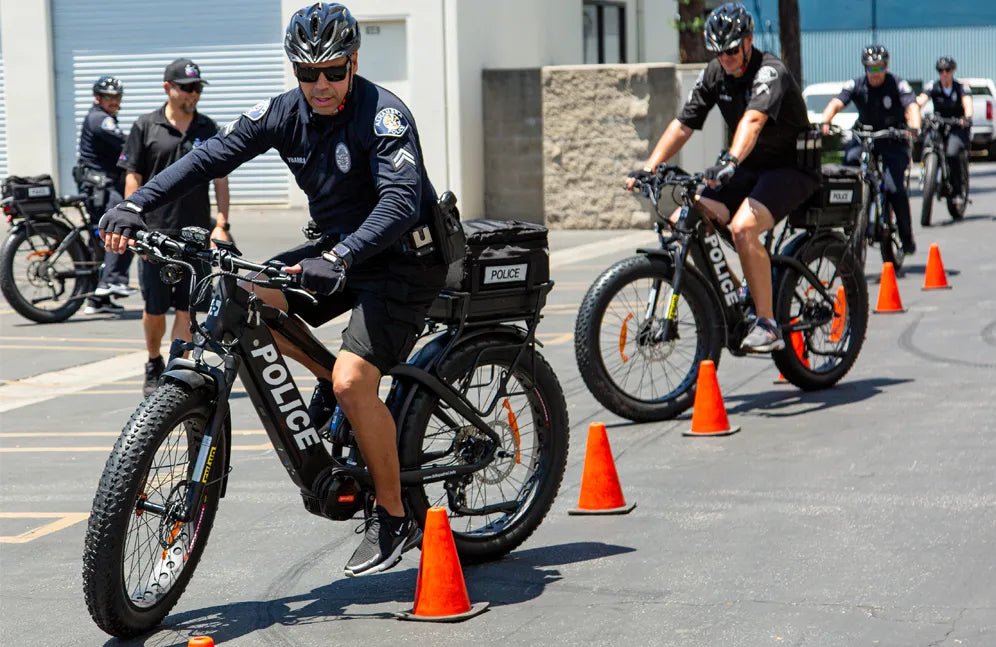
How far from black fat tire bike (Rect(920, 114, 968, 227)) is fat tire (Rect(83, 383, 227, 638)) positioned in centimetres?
1393

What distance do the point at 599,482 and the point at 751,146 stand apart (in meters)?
2.61

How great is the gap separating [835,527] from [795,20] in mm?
20617

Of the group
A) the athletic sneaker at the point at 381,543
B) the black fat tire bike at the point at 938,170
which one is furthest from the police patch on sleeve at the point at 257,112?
the black fat tire bike at the point at 938,170

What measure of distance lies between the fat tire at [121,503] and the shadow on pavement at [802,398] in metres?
4.47

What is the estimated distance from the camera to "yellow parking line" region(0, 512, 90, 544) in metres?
6.31

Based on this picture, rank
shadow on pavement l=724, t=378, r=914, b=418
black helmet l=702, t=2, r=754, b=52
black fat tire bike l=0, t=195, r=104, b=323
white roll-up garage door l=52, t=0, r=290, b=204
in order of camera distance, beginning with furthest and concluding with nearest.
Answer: white roll-up garage door l=52, t=0, r=290, b=204
black fat tire bike l=0, t=195, r=104, b=323
shadow on pavement l=724, t=378, r=914, b=418
black helmet l=702, t=2, r=754, b=52

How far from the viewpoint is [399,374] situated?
5340 mm

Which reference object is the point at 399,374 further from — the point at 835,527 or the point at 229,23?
the point at 229,23

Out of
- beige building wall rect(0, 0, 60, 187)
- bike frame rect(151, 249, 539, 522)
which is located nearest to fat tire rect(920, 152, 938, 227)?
beige building wall rect(0, 0, 60, 187)

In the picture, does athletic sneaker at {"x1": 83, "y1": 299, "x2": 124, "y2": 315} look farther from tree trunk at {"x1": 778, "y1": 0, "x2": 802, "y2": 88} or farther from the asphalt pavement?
tree trunk at {"x1": 778, "y1": 0, "x2": 802, "y2": 88}

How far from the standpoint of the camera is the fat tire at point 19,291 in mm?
12875

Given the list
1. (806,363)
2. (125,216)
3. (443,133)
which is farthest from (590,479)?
(443,133)

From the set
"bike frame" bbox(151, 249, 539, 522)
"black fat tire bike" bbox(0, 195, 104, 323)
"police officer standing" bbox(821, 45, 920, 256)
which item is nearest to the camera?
"bike frame" bbox(151, 249, 539, 522)

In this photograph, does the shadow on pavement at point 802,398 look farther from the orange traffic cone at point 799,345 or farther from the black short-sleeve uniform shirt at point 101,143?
the black short-sleeve uniform shirt at point 101,143
